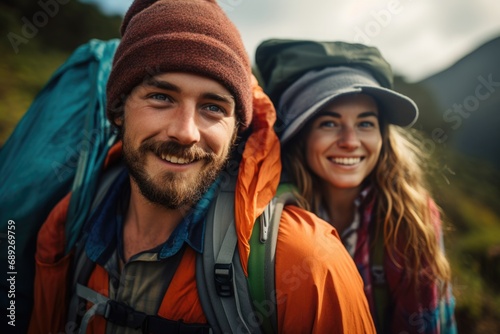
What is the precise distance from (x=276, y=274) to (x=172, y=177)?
2.37 ft

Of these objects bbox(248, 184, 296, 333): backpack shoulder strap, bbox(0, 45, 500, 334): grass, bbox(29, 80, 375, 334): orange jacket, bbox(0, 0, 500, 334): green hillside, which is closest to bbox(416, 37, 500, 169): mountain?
bbox(0, 0, 500, 334): green hillside

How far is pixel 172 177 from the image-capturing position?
169cm

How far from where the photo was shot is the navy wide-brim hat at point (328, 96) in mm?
2186

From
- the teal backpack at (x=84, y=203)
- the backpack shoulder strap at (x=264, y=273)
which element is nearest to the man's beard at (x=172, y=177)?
the teal backpack at (x=84, y=203)

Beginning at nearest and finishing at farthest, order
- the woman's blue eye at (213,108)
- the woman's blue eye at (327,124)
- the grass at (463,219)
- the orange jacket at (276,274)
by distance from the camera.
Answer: the orange jacket at (276,274), the woman's blue eye at (213,108), the woman's blue eye at (327,124), the grass at (463,219)

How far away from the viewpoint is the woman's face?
7.66 ft

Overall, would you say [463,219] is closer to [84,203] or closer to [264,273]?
[264,273]

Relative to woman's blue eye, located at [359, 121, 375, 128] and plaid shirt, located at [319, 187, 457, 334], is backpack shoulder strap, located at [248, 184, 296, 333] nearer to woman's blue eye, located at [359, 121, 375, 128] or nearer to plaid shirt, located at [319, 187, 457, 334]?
plaid shirt, located at [319, 187, 457, 334]

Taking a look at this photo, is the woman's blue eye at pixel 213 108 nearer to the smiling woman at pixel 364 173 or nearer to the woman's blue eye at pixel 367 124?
the smiling woman at pixel 364 173

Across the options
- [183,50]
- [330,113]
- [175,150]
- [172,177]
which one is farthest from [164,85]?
[330,113]

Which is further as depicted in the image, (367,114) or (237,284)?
(367,114)

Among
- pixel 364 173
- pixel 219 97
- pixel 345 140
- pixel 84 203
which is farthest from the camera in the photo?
pixel 364 173

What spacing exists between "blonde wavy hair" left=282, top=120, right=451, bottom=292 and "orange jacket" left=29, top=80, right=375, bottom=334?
1.44 ft

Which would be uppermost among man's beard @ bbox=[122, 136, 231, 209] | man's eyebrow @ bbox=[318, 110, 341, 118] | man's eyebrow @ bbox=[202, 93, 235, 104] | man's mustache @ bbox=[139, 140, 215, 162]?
man's eyebrow @ bbox=[202, 93, 235, 104]
